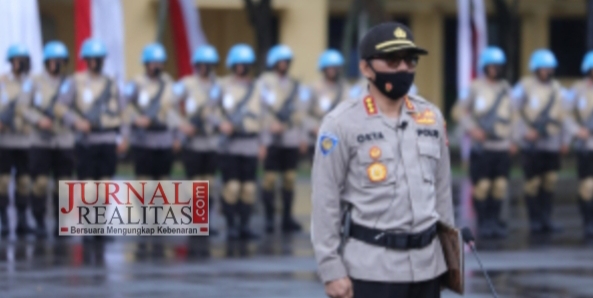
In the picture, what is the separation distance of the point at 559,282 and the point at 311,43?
20.3 meters

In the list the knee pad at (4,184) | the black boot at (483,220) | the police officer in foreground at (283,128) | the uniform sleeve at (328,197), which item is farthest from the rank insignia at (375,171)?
the knee pad at (4,184)

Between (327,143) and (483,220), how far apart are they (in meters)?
10.5

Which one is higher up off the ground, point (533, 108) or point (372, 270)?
point (533, 108)

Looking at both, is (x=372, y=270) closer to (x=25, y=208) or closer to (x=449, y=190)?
(x=449, y=190)

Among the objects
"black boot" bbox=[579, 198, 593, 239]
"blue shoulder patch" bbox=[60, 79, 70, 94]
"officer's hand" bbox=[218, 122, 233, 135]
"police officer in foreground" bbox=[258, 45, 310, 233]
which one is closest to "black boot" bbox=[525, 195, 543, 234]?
"black boot" bbox=[579, 198, 593, 239]

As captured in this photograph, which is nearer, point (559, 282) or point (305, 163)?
point (559, 282)

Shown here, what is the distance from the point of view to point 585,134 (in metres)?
16.2

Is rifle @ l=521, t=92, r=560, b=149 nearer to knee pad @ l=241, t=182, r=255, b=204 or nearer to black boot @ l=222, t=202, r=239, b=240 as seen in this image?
knee pad @ l=241, t=182, r=255, b=204

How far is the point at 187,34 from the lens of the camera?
21.8 metres

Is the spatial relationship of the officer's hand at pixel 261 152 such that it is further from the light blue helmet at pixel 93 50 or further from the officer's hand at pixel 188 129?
the light blue helmet at pixel 93 50

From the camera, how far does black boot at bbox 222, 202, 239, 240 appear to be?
52.3 feet

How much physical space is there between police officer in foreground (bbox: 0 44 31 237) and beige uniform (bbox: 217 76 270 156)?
2.32 metres

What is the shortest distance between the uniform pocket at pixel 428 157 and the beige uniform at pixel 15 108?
10.5 m

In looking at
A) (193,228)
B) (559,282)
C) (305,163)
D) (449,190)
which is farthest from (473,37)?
(449,190)
